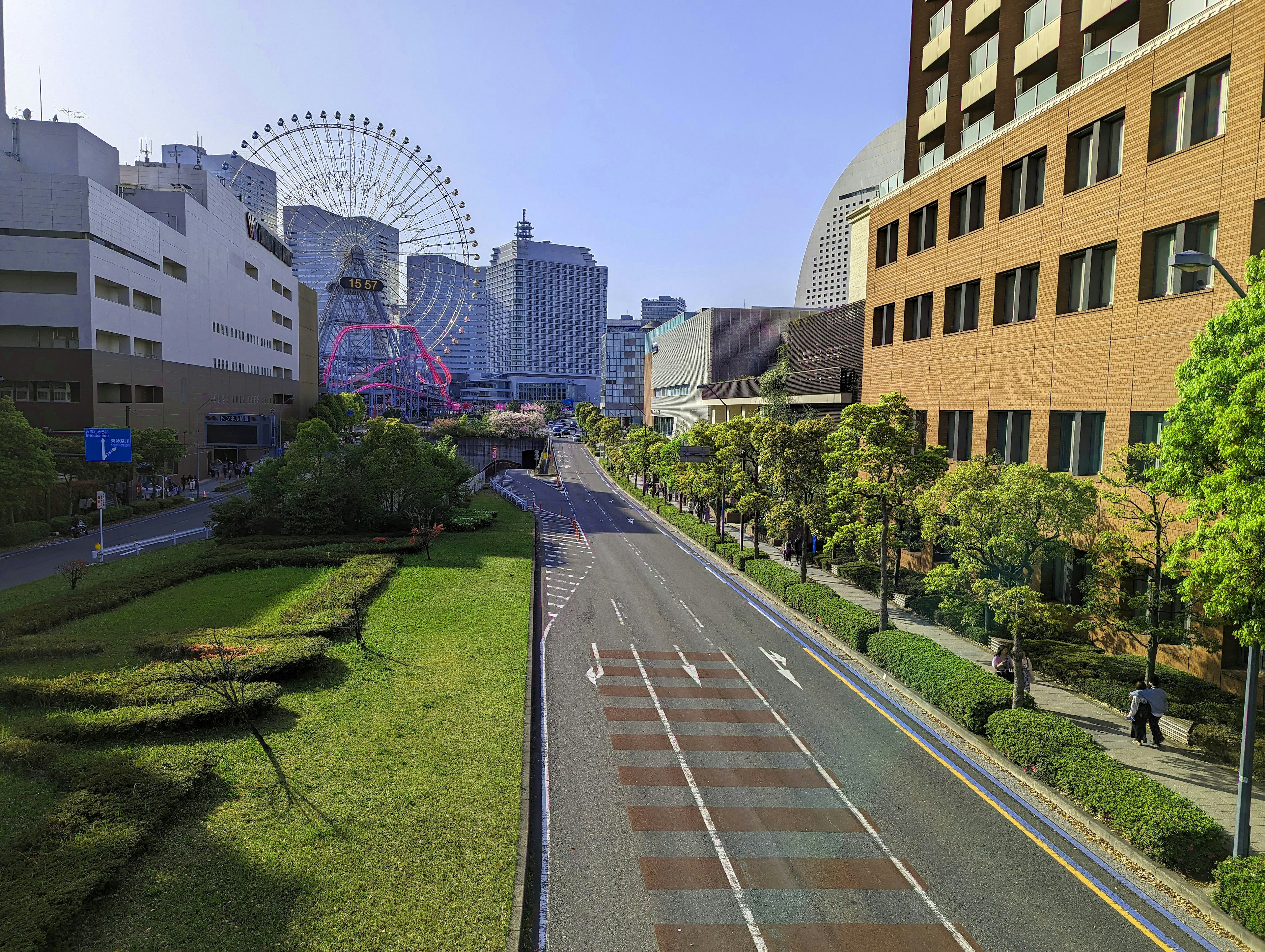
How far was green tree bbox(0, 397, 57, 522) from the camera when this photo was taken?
4088 cm

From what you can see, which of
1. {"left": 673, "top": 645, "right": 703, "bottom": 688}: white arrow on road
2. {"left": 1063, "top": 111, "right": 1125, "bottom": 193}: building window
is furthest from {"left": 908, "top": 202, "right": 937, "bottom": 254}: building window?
{"left": 673, "top": 645, "right": 703, "bottom": 688}: white arrow on road

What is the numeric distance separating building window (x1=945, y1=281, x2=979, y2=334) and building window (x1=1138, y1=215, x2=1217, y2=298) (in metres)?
9.33

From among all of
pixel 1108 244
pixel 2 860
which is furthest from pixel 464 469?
pixel 2 860

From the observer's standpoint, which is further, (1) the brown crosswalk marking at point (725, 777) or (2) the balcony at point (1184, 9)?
(2) the balcony at point (1184, 9)

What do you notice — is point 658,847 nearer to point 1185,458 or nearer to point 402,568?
point 1185,458

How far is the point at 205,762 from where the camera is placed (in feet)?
48.7

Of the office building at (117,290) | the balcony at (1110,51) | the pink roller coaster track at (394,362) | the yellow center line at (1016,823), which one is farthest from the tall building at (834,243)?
the yellow center line at (1016,823)

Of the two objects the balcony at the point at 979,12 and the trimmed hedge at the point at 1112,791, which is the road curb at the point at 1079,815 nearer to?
the trimmed hedge at the point at 1112,791

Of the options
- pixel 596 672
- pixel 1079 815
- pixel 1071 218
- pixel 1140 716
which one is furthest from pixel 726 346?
pixel 1079 815

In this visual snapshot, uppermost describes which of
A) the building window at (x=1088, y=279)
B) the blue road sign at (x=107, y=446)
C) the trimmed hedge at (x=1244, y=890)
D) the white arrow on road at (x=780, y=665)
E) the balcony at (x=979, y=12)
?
the balcony at (x=979, y=12)

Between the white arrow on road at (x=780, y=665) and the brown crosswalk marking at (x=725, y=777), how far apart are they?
20.2 ft

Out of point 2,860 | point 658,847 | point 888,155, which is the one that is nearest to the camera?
point 2,860

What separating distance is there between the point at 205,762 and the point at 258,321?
328ft

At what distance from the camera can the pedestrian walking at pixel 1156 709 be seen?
18.6 m
